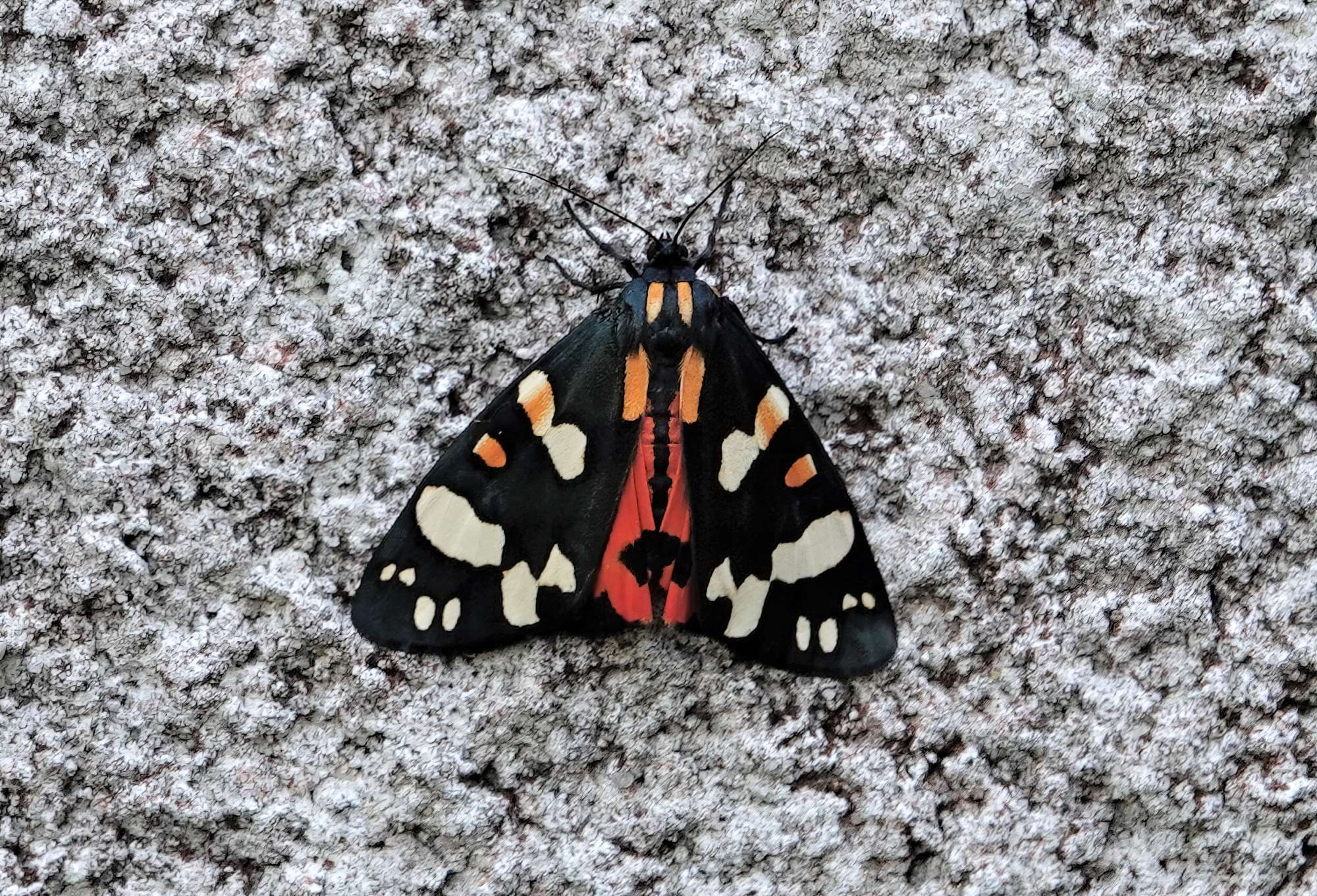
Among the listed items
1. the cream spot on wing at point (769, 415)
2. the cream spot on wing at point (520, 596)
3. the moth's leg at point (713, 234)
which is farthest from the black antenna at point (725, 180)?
the cream spot on wing at point (520, 596)

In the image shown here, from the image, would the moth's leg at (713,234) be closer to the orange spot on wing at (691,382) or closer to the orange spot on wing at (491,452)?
the orange spot on wing at (691,382)

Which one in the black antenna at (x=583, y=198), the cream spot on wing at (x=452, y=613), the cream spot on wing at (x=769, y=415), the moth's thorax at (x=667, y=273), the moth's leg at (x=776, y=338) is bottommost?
the cream spot on wing at (x=452, y=613)

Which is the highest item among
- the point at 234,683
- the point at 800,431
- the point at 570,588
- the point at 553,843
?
the point at 800,431

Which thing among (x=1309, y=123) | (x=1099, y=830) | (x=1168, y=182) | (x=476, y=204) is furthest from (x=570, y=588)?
(x=1309, y=123)

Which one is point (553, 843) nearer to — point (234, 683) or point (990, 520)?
point (234, 683)

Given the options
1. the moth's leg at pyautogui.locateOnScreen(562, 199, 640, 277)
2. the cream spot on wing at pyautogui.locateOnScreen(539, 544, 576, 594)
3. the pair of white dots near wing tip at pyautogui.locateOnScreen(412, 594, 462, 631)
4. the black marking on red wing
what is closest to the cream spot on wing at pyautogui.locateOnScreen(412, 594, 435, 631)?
the pair of white dots near wing tip at pyautogui.locateOnScreen(412, 594, 462, 631)

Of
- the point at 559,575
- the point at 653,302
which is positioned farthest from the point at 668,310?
the point at 559,575
